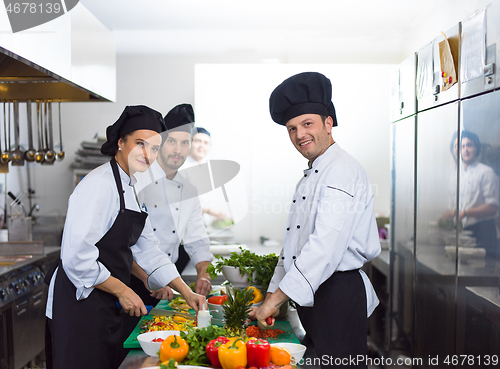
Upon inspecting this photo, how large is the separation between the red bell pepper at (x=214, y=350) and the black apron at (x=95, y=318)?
2.15 ft

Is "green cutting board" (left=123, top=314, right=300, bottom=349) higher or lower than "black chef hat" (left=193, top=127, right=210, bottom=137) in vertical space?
lower

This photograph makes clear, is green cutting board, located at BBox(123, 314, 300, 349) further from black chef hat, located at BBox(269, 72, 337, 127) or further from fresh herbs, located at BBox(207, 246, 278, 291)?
black chef hat, located at BBox(269, 72, 337, 127)

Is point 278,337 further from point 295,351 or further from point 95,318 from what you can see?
point 95,318

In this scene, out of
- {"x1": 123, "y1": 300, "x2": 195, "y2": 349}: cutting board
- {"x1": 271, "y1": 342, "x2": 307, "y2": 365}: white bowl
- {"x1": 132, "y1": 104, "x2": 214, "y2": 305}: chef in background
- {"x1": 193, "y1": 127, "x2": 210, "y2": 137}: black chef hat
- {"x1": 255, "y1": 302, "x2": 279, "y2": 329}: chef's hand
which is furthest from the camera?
{"x1": 193, "y1": 127, "x2": 210, "y2": 137}: black chef hat

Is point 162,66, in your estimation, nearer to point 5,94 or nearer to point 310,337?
point 5,94

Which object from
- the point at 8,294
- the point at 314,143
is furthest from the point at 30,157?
the point at 314,143

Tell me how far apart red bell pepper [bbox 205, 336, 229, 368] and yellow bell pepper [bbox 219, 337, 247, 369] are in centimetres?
4

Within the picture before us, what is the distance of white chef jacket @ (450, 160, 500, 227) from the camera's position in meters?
1.74

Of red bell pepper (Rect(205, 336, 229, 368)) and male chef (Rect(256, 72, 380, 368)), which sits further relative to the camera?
male chef (Rect(256, 72, 380, 368))

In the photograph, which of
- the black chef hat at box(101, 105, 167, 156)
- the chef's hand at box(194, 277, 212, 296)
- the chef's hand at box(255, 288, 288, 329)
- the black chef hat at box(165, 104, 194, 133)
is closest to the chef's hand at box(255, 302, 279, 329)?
the chef's hand at box(255, 288, 288, 329)

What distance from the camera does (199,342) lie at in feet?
3.89

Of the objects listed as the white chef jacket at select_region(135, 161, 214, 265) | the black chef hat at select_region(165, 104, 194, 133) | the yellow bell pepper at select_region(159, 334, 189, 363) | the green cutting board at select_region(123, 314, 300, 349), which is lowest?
the green cutting board at select_region(123, 314, 300, 349)

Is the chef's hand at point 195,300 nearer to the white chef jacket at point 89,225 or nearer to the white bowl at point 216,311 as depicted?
the white bowl at point 216,311

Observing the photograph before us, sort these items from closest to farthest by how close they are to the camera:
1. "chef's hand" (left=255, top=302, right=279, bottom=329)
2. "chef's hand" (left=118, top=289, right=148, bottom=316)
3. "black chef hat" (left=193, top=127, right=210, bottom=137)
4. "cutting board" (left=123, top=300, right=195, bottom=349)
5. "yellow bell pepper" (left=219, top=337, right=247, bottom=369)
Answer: "yellow bell pepper" (left=219, top=337, right=247, bottom=369)
"cutting board" (left=123, top=300, right=195, bottom=349)
"chef's hand" (left=255, top=302, right=279, bottom=329)
"chef's hand" (left=118, top=289, right=148, bottom=316)
"black chef hat" (left=193, top=127, right=210, bottom=137)
